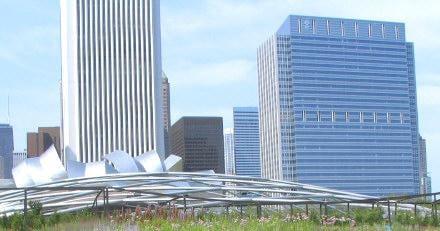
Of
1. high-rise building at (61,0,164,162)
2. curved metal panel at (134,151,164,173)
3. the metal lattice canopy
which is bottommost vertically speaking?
the metal lattice canopy

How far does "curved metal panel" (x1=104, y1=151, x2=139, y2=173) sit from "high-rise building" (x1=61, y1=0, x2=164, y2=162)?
167ft

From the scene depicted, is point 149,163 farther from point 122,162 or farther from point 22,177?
point 22,177

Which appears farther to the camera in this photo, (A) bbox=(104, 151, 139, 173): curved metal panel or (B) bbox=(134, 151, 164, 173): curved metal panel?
(B) bbox=(134, 151, 164, 173): curved metal panel

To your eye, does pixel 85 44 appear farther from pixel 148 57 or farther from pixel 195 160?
pixel 195 160

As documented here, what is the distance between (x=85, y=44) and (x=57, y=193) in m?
81.1

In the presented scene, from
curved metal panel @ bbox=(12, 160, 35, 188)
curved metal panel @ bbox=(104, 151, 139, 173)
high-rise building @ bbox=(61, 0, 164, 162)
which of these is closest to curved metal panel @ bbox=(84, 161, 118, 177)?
curved metal panel @ bbox=(104, 151, 139, 173)

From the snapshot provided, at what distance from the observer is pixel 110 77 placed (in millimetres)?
118312

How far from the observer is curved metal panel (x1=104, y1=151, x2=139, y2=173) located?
60.4 metres

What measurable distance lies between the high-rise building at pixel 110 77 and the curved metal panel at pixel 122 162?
51041 mm

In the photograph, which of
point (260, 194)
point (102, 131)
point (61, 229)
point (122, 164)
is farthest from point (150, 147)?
point (61, 229)

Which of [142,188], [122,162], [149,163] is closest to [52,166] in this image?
[122,162]

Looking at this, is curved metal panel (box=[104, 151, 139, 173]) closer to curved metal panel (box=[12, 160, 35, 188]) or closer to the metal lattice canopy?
the metal lattice canopy

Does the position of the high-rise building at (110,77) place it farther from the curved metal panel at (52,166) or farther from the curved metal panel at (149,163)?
the curved metal panel at (52,166)

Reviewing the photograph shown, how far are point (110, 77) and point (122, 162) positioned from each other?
58.5 meters
